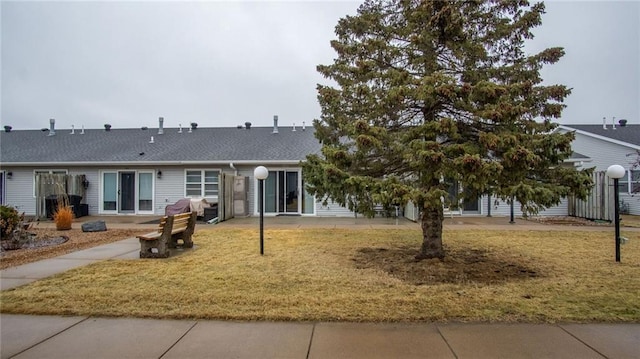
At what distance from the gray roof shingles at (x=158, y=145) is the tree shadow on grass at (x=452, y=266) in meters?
8.93

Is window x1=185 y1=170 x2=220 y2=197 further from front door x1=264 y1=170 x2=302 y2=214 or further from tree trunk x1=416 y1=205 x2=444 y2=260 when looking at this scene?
tree trunk x1=416 y1=205 x2=444 y2=260

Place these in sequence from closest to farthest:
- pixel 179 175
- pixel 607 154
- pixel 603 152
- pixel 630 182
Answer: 1. pixel 179 175
2. pixel 630 182
3. pixel 607 154
4. pixel 603 152

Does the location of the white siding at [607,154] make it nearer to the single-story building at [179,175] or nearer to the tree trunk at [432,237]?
the single-story building at [179,175]

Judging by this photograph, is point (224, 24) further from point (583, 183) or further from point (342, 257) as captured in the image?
point (583, 183)

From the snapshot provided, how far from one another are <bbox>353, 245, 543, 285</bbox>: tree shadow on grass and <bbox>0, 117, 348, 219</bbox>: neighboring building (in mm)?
8501

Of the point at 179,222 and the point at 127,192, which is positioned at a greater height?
the point at 127,192

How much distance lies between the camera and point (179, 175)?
16.2 m

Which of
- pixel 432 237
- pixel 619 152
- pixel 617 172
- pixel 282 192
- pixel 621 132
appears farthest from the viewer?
pixel 621 132

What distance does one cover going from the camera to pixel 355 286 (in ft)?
16.8

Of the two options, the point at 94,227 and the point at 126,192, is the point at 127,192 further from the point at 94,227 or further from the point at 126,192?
the point at 94,227

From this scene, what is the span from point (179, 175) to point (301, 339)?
1445 centimetres

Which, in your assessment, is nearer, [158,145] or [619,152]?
[158,145]

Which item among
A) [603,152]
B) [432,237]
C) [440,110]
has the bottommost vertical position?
[432,237]

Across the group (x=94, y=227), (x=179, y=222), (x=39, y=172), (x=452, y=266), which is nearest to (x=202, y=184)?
(x=94, y=227)
